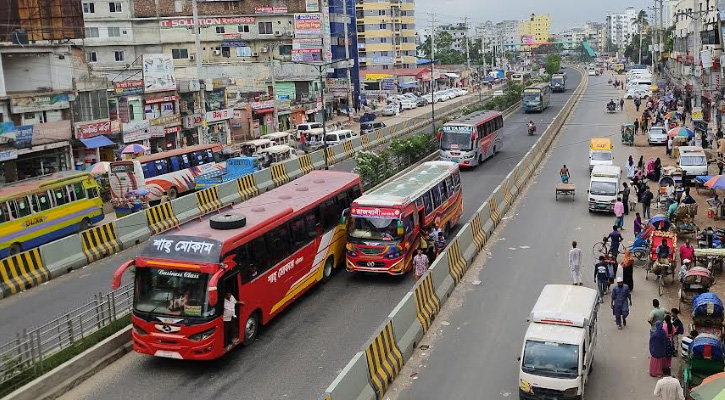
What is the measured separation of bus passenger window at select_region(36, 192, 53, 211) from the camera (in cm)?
2653

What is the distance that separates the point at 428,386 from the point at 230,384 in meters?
4.21

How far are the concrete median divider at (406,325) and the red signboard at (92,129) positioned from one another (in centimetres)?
2848

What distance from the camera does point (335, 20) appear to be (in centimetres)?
8706

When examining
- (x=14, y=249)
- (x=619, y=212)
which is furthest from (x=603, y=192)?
(x=14, y=249)

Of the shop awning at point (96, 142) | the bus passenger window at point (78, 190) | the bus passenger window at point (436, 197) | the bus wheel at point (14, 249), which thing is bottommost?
the bus wheel at point (14, 249)

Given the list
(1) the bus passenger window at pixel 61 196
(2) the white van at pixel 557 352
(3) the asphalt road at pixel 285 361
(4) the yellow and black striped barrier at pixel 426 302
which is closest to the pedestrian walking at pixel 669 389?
(2) the white van at pixel 557 352

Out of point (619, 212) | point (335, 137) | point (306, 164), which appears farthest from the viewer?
point (335, 137)

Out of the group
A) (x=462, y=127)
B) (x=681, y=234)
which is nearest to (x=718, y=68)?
(x=462, y=127)

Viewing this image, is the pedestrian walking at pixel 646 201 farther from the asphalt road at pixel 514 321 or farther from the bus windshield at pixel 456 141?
the bus windshield at pixel 456 141

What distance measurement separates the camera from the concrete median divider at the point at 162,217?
29.2m

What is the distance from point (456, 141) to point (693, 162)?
12.5 m

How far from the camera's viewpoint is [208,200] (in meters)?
33.2

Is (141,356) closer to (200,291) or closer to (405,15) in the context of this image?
(200,291)

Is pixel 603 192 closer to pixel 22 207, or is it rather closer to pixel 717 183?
pixel 717 183
